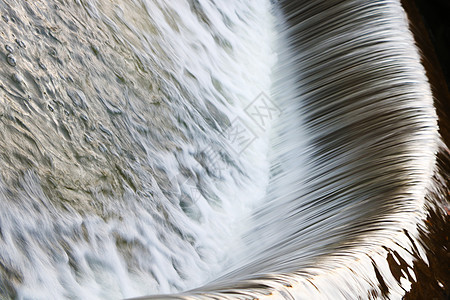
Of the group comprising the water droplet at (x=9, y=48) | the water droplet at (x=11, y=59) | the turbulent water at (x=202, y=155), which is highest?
the water droplet at (x=9, y=48)

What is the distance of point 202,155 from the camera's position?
2076 mm

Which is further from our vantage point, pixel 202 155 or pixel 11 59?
pixel 202 155

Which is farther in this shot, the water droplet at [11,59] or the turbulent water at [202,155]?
the water droplet at [11,59]

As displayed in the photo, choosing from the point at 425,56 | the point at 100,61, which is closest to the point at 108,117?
the point at 100,61

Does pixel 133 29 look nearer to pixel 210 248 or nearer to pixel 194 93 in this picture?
pixel 194 93

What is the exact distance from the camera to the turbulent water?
1.41 meters

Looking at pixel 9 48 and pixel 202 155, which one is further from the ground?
pixel 9 48

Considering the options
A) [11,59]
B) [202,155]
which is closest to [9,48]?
[11,59]

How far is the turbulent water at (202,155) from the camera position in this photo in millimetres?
1411

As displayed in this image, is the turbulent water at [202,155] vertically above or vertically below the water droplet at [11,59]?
below

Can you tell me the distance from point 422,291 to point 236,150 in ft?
3.27

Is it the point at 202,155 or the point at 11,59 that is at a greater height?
the point at 11,59

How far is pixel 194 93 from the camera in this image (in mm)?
2205

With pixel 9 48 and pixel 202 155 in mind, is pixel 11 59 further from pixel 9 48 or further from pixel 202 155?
pixel 202 155
